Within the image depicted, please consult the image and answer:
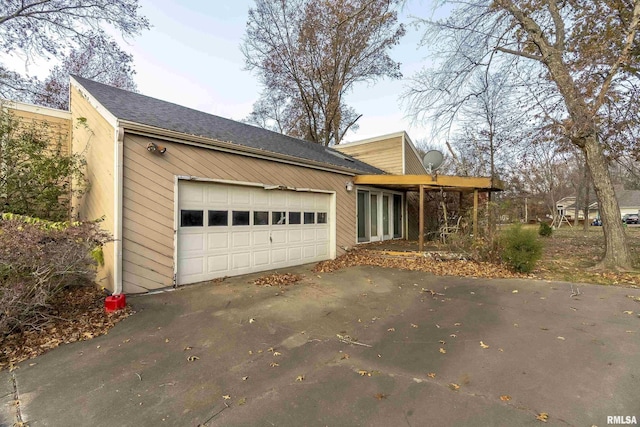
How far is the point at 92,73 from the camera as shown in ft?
55.8

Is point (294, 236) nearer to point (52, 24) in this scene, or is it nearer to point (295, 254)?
point (295, 254)

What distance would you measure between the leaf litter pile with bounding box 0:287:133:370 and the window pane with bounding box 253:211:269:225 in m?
3.21

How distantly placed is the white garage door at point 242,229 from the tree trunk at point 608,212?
7072mm

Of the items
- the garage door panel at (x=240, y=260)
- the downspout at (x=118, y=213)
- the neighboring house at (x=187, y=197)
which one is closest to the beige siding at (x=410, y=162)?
the neighboring house at (x=187, y=197)

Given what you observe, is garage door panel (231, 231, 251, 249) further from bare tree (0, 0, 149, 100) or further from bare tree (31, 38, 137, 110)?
bare tree (31, 38, 137, 110)

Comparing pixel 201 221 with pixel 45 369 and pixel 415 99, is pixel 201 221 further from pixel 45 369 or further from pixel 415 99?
pixel 415 99

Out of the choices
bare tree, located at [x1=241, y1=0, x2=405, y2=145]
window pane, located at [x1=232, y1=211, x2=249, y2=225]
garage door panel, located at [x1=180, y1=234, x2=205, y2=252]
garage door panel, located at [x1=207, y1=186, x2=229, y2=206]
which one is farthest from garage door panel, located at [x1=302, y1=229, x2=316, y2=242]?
bare tree, located at [x1=241, y1=0, x2=405, y2=145]

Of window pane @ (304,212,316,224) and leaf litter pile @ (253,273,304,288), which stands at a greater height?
window pane @ (304,212,316,224)

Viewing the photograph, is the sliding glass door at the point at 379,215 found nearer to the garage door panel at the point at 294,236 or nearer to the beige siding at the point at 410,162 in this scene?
the beige siding at the point at 410,162

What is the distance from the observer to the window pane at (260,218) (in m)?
7.12

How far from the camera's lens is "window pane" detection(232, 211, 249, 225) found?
6676 mm

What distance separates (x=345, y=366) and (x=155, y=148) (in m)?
4.88

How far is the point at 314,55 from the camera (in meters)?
19.7

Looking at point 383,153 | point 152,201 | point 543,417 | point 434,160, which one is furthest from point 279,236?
point 383,153
